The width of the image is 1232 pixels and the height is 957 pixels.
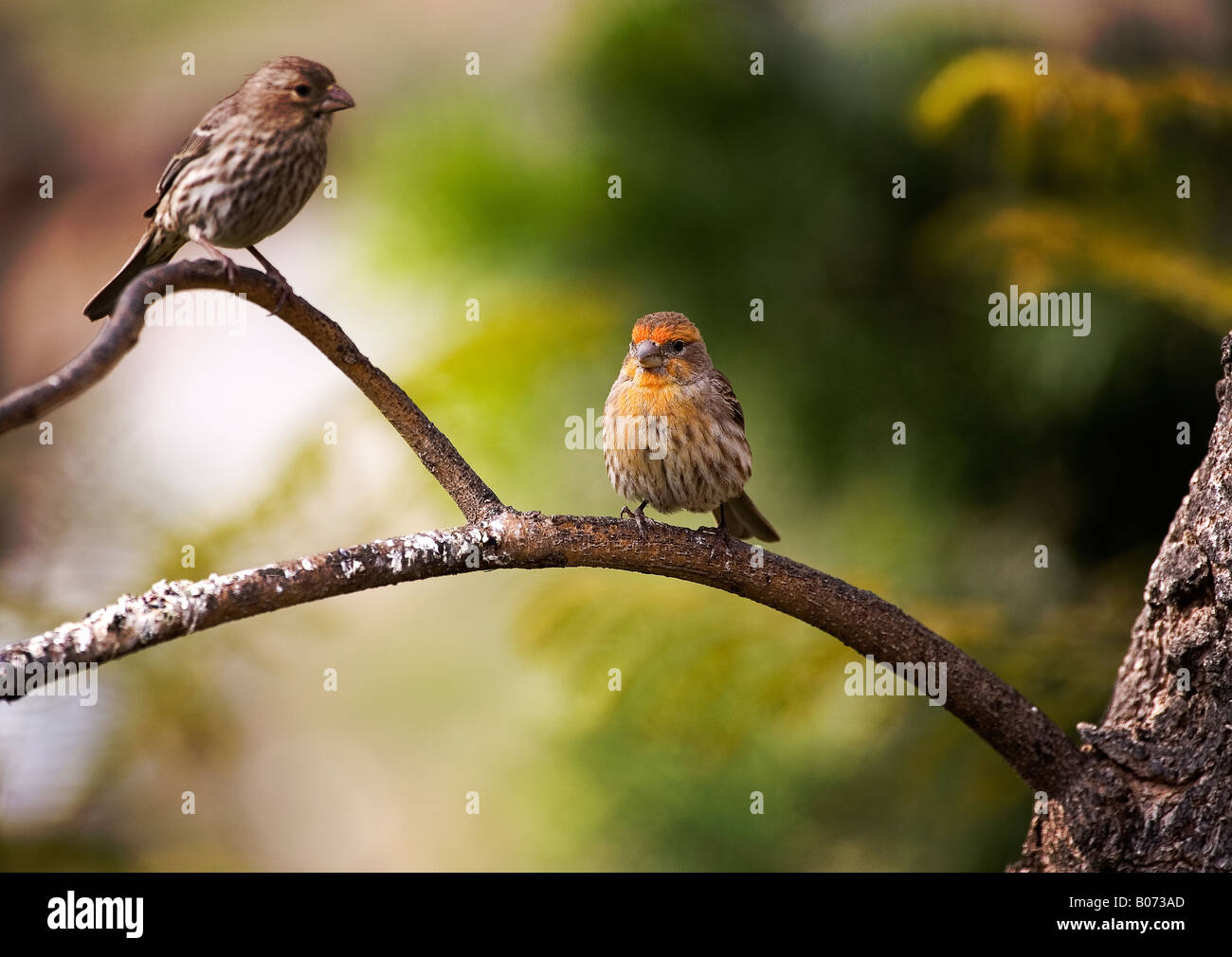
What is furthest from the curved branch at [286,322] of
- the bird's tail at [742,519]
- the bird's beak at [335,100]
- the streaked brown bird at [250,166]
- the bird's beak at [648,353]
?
the bird's tail at [742,519]

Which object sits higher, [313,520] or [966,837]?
[313,520]

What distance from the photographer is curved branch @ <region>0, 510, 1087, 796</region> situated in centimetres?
225

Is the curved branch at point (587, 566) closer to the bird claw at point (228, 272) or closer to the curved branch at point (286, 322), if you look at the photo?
the curved branch at point (286, 322)

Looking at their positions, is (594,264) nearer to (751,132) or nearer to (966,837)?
(751,132)

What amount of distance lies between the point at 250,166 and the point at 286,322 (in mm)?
694

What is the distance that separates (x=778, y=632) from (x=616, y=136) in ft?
7.65

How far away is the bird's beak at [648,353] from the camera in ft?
13.4

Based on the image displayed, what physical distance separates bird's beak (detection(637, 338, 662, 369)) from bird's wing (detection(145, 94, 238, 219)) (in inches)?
57.1

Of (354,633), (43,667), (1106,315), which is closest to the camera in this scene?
(43,667)

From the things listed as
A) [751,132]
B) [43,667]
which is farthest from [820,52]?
[43,667]

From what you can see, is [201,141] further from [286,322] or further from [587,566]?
[587,566]

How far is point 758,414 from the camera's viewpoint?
5.48 meters
